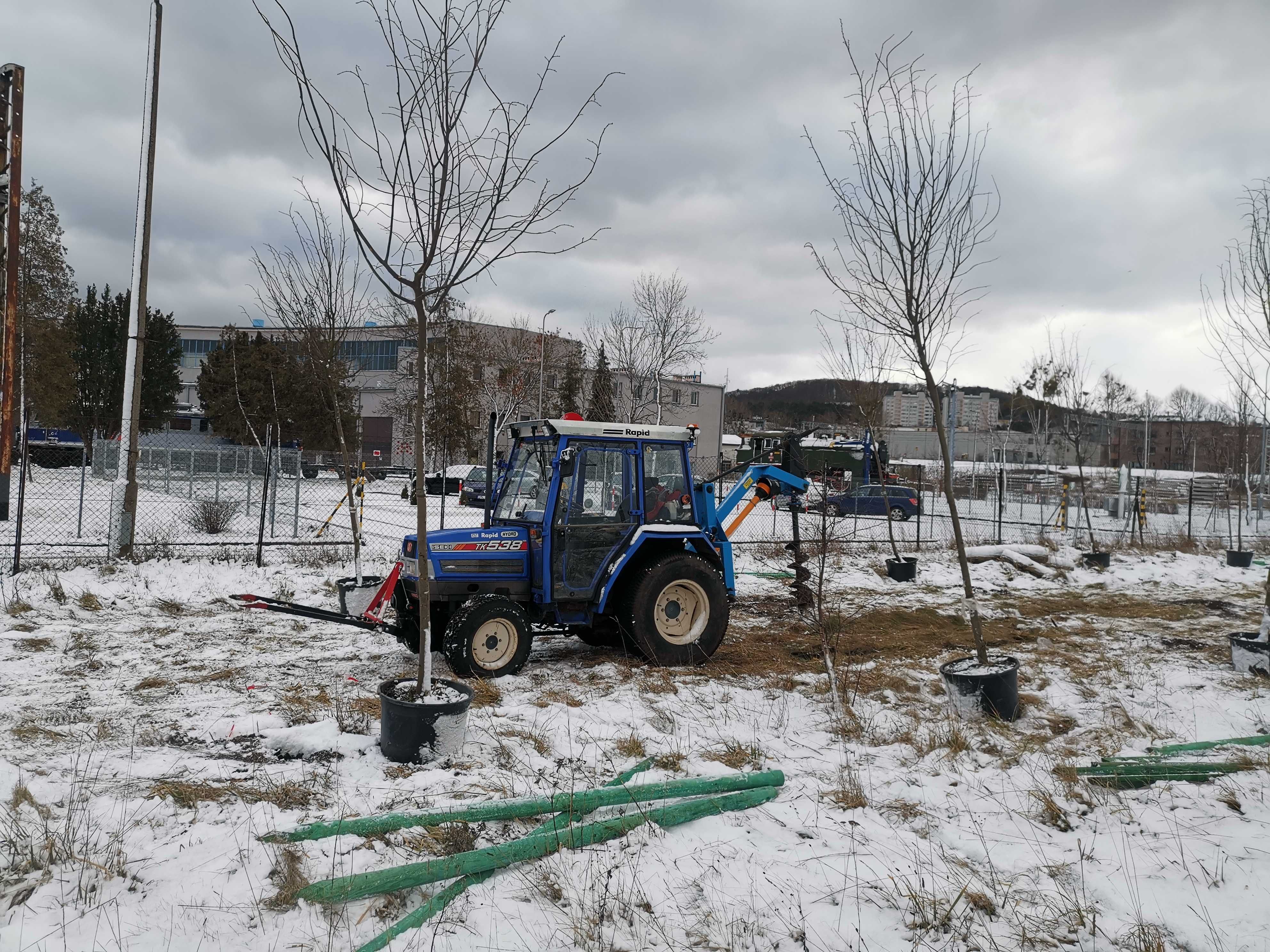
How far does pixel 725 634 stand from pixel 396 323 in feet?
27.0

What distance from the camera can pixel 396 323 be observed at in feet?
44.6

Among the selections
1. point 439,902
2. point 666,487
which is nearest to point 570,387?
point 666,487

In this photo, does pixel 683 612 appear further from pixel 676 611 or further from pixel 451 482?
pixel 451 482

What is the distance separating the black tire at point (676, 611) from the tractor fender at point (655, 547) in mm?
100

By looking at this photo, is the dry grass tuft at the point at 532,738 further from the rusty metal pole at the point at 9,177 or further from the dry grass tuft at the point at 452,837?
the rusty metal pole at the point at 9,177

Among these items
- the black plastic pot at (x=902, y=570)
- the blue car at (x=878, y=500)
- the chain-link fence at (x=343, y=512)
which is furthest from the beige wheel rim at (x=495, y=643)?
the blue car at (x=878, y=500)

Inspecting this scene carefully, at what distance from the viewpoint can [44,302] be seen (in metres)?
26.1

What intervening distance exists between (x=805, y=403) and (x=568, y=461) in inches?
1602

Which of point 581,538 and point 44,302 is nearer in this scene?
point 581,538

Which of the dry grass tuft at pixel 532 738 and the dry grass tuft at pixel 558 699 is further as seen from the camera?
the dry grass tuft at pixel 558 699

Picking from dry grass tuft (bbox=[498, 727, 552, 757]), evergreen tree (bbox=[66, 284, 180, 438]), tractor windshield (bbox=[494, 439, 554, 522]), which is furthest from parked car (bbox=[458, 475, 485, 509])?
evergreen tree (bbox=[66, 284, 180, 438])

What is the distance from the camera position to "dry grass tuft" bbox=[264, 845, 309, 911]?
305cm

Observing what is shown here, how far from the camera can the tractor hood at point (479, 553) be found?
641 cm

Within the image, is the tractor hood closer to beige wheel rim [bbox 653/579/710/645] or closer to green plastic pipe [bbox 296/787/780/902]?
beige wheel rim [bbox 653/579/710/645]
